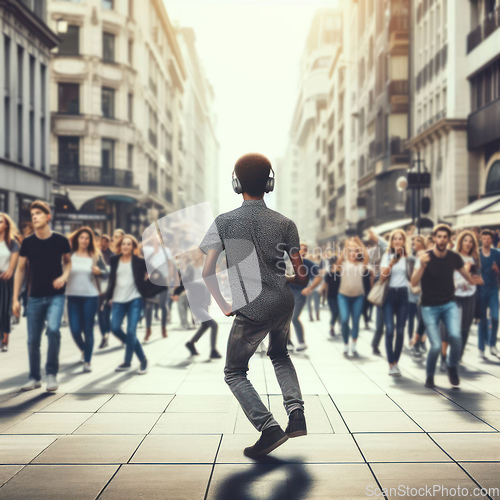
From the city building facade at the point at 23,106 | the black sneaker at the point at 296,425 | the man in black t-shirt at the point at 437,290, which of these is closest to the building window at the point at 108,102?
the city building facade at the point at 23,106

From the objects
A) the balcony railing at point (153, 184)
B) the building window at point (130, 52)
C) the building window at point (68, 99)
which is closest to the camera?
the building window at point (68, 99)

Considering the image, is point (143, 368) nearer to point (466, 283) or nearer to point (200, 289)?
point (200, 289)

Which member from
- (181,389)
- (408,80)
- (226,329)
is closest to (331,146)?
(408,80)

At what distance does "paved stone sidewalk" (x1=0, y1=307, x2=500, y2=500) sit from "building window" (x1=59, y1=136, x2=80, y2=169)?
3276 cm

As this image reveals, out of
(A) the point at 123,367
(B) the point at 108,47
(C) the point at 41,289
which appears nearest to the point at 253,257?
(C) the point at 41,289

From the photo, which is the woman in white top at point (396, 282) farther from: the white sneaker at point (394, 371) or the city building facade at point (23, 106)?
the city building facade at point (23, 106)

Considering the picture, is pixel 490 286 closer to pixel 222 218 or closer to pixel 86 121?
pixel 222 218

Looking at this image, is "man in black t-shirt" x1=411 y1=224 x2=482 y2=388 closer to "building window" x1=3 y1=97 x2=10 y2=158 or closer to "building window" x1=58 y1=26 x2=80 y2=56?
"building window" x1=3 y1=97 x2=10 y2=158

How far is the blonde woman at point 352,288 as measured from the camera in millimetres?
11117

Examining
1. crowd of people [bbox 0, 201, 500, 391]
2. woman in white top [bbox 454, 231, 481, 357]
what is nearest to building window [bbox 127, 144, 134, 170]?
crowd of people [bbox 0, 201, 500, 391]

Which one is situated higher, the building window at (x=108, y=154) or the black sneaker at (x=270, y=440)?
the building window at (x=108, y=154)

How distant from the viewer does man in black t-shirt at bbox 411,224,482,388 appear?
→ 25.6 feet

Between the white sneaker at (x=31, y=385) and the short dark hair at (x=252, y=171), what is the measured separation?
13.0 feet

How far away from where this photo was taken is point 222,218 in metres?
4.73
